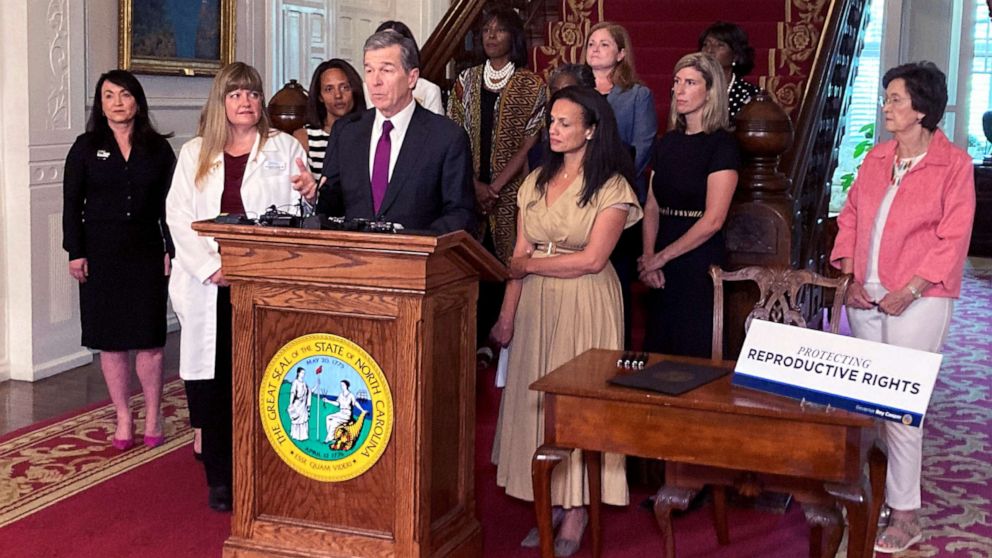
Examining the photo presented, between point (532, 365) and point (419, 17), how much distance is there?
679 centimetres

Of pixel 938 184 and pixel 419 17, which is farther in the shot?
pixel 419 17

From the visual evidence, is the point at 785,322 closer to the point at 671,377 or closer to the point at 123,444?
the point at 671,377

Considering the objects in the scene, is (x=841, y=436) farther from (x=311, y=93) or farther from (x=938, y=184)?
(x=311, y=93)

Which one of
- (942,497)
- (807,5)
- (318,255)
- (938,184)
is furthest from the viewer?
(807,5)

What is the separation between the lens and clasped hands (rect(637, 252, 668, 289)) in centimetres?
498

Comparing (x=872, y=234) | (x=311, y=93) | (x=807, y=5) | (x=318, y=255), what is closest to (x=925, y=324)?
(x=872, y=234)

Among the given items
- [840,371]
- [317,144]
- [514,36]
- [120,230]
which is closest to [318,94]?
[317,144]

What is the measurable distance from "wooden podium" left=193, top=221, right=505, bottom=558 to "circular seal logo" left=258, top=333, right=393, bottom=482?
16 millimetres

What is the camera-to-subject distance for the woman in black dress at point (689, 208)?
15.8 feet

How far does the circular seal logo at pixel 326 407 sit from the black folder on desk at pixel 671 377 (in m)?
0.71

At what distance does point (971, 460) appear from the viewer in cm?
595

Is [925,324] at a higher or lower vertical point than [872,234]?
lower

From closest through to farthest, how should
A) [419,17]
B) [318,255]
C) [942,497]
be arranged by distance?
[318,255]
[942,497]
[419,17]

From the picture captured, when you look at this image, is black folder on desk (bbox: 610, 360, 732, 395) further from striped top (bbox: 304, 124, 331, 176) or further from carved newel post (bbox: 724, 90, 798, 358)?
striped top (bbox: 304, 124, 331, 176)
